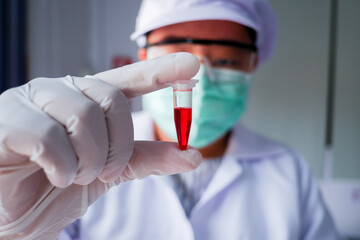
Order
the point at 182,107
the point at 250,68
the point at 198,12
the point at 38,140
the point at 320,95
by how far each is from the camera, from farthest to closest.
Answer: the point at 320,95
the point at 250,68
the point at 198,12
the point at 182,107
the point at 38,140

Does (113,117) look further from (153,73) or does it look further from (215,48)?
(215,48)

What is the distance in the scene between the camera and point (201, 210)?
36.4 inches

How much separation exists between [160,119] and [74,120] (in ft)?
1.86

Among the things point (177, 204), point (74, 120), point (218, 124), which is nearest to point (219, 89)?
point (218, 124)

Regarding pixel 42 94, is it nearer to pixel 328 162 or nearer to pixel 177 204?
pixel 177 204

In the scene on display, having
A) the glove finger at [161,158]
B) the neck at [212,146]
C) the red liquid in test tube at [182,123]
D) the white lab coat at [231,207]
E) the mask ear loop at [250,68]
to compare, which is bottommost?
the white lab coat at [231,207]

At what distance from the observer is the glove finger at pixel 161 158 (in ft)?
1.77

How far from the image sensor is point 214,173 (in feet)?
3.63

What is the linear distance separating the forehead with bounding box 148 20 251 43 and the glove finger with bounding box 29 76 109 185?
0.59 metres

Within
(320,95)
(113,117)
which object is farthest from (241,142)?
(320,95)

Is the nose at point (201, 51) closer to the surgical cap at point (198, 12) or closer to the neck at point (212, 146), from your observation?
the surgical cap at point (198, 12)

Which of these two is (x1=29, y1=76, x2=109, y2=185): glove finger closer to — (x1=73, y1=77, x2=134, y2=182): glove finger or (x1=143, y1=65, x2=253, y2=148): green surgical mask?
(x1=73, y1=77, x2=134, y2=182): glove finger

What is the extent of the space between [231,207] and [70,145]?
681mm

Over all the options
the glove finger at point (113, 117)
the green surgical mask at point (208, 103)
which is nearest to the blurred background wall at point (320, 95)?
the green surgical mask at point (208, 103)
